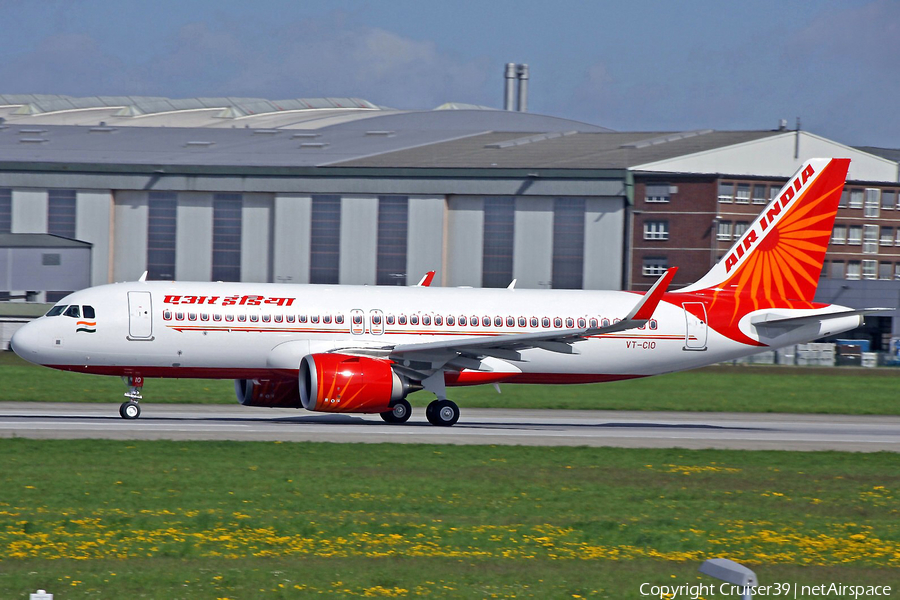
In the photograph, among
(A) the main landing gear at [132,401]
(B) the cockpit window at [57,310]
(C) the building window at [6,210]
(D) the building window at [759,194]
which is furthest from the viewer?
(D) the building window at [759,194]

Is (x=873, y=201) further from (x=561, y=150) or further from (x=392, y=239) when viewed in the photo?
(x=392, y=239)

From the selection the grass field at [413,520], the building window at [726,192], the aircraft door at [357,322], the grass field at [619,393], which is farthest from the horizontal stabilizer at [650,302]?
the building window at [726,192]

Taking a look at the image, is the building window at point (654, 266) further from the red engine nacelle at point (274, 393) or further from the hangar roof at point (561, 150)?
the red engine nacelle at point (274, 393)

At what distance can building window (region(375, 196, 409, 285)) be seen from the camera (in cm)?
6688

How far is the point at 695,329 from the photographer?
108 feet

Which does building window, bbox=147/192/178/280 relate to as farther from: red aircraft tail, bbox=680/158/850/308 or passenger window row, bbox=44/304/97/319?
red aircraft tail, bbox=680/158/850/308

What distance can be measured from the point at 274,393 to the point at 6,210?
43.7 meters

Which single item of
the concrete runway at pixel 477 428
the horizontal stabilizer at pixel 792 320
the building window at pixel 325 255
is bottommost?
the concrete runway at pixel 477 428

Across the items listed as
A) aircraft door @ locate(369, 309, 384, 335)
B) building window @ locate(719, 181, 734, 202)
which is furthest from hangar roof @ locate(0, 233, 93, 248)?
building window @ locate(719, 181, 734, 202)

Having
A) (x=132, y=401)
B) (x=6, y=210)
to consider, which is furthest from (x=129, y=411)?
(x=6, y=210)

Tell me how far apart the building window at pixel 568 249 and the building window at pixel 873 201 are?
4779cm

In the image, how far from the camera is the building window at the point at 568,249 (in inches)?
2633

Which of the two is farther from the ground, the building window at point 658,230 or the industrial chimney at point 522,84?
the industrial chimney at point 522,84

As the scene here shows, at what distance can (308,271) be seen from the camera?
219 ft
